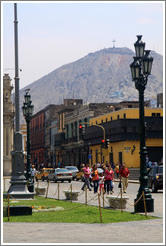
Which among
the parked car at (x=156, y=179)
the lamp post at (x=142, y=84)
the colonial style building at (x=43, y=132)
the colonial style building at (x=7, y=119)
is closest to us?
the lamp post at (x=142, y=84)

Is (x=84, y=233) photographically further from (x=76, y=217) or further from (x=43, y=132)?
(x=43, y=132)

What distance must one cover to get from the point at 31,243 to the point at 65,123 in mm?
106761

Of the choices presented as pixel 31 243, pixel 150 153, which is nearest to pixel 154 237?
pixel 31 243

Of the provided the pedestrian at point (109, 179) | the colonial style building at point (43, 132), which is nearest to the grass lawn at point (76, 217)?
the pedestrian at point (109, 179)

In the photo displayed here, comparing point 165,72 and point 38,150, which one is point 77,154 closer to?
point 38,150

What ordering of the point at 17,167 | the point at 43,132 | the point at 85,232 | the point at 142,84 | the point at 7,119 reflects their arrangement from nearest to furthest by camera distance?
the point at 85,232
the point at 142,84
the point at 17,167
the point at 7,119
the point at 43,132

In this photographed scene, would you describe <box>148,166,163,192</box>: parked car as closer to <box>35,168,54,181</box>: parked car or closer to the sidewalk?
the sidewalk

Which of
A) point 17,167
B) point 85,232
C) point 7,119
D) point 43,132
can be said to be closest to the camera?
point 85,232

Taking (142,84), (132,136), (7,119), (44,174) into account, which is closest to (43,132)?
(7,119)

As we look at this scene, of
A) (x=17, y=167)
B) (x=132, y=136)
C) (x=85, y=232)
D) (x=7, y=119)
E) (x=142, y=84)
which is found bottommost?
(x=85, y=232)

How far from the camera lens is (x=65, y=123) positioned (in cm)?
11894

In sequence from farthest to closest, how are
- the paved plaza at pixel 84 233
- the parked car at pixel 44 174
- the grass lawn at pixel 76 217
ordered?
the parked car at pixel 44 174
the grass lawn at pixel 76 217
the paved plaza at pixel 84 233

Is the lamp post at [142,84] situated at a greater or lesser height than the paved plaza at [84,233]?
greater

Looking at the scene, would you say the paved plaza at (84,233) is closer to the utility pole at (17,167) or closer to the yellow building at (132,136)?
the utility pole at (17,167)
